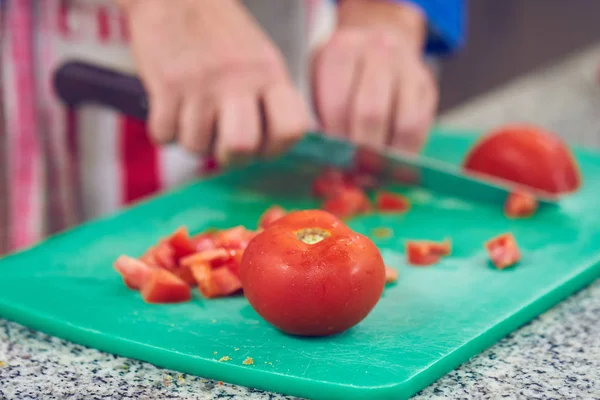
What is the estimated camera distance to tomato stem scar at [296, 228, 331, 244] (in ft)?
3.51

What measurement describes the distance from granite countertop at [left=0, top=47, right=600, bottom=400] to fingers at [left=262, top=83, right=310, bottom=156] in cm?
59

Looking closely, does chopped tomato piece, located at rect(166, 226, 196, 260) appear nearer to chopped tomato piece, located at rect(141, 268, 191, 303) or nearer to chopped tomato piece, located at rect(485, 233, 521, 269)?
chopped tomato piece, located at rect(141, 268, 191, 303)

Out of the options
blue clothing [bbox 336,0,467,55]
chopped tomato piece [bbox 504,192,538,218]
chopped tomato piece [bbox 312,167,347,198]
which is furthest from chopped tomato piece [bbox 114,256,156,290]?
blue clothing [bbox 336,0,467,55]

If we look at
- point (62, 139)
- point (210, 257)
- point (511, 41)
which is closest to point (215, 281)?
point (210, 257)

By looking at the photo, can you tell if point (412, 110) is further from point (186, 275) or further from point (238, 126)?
point (186, 275)

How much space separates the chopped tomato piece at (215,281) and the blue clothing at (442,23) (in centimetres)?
112

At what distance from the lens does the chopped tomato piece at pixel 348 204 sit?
165 cm

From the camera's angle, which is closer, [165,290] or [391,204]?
[165,290]

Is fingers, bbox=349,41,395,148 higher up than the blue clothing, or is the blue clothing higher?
the blue clothing

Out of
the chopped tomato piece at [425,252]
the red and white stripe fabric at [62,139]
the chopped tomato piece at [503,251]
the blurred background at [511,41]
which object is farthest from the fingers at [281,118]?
the blurred background at [511,41]

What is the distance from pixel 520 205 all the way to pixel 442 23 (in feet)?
2.66

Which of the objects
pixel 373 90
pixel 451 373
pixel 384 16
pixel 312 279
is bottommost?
pixel 451 373

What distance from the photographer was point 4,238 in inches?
83.2

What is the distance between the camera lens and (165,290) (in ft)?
3.91
